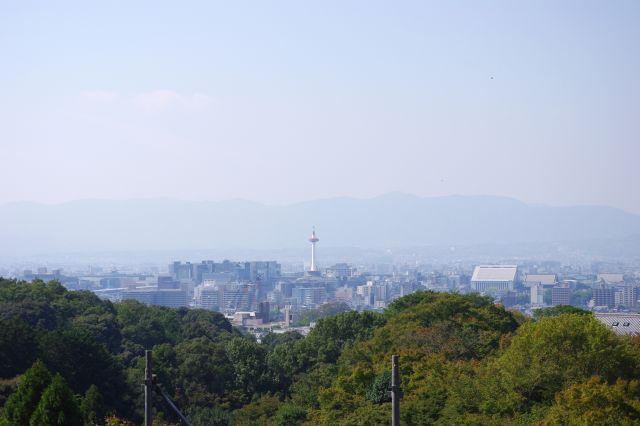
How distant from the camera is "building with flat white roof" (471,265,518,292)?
6476 inches

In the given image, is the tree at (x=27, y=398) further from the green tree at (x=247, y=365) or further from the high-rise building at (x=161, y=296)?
the high-rise building at (x=161, y=296)

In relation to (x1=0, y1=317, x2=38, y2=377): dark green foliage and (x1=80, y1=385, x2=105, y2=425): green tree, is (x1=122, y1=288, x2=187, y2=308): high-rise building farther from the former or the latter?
(x1=80, y1=385, x2=105, y2=425): green tree

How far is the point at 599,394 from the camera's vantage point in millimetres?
16312

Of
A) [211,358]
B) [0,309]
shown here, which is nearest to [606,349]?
[211,358]

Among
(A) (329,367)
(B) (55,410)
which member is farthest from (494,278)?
(B) (55,410)

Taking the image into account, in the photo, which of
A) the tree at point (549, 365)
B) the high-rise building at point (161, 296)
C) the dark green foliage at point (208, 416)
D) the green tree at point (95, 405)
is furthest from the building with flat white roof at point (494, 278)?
the tree at point (549, 365)

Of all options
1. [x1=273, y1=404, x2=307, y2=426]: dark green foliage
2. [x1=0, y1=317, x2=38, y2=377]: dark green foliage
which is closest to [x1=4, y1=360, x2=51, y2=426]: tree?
[x1=273, y1=404, x2=307, y2=426]: dark green foliage

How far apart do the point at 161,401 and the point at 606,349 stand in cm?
1276

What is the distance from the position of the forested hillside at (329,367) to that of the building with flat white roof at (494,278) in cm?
12340

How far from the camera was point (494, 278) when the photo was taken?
562ft

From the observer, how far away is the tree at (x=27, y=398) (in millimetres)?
16688

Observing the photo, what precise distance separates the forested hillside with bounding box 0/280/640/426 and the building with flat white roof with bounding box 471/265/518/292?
12340 centimetres

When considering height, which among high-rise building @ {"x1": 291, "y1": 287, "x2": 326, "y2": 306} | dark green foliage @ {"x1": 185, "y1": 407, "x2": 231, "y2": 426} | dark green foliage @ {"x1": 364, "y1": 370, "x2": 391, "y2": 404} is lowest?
high-rise building @ {"x1": 291, "y1": 287, "x2": 326, "y2": 306}

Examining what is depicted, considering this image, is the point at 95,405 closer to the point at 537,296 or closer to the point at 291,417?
the point at 291,417
